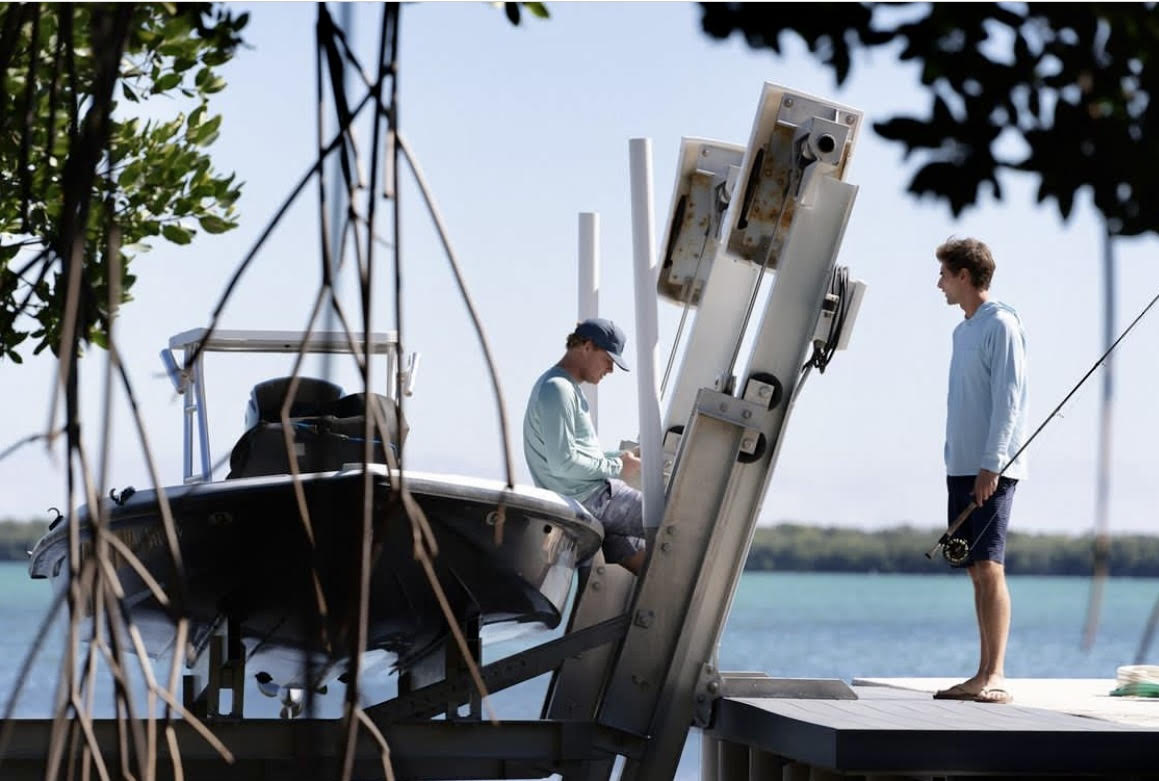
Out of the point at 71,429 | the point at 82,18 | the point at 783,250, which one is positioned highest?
the point at 82,18

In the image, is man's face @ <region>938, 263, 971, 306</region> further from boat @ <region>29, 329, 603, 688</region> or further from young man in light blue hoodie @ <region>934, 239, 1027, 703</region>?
boat @ <region>29, 329, 603, 688</region>

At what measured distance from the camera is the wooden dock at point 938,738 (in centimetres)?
525

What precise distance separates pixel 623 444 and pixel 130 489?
255cm

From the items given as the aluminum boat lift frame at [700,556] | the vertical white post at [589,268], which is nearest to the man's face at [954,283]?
the aluminum boat lift frame at [700,556]

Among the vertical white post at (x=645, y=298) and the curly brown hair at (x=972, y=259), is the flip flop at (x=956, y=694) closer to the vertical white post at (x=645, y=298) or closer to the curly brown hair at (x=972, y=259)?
the vertical white post at (x=645, y=298)

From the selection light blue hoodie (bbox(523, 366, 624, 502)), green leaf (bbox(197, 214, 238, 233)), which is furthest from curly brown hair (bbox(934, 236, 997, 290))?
green leaf (bbox(197, 214, 238, 233))

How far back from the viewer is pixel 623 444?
7637mm

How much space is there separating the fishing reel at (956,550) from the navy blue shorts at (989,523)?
2 cm

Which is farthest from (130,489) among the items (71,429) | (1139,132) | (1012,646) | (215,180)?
(1012,646)

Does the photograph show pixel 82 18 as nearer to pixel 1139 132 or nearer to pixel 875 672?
pixel 1139 132

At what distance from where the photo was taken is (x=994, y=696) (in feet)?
20.8

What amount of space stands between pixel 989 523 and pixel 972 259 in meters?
0.94

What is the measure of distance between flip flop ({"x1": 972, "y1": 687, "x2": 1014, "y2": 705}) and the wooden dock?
5 centimetres

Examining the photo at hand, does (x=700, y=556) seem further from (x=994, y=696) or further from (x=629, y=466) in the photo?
(x=994, y=696)
